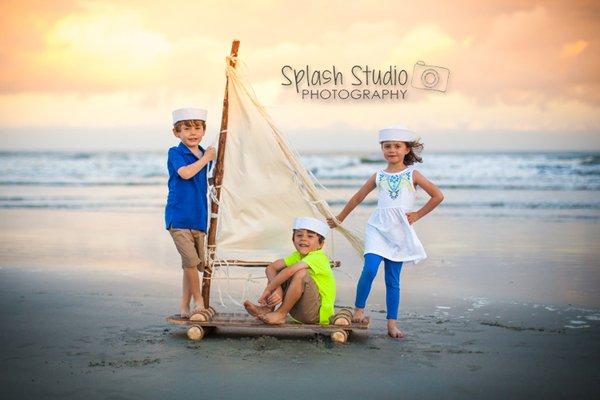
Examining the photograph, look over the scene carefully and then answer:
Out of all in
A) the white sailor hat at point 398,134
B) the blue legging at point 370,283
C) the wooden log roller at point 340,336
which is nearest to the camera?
the wooden log roller at point 340,336

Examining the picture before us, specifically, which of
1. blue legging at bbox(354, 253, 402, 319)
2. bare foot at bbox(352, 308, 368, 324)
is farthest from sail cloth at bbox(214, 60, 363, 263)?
bare foot at bbox(352, 308, 368, 324)

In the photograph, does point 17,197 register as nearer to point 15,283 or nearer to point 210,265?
point 15,283

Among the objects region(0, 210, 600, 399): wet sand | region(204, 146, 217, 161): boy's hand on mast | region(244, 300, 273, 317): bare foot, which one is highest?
region(204, 146, 217, 161): boy's hand on mast

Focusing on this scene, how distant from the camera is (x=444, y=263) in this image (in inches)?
392

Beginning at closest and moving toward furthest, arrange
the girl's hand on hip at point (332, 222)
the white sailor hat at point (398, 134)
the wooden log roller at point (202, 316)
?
the wooden log roller at point (202, 316), the white sailor hat at point (398, 134), the girl's hand on hip at point (332, 222)

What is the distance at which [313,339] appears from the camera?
19.7 ft

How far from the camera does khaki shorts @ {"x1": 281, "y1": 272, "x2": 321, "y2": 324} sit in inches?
232

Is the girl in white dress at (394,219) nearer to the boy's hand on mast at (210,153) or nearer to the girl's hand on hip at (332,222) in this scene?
the girl's hand on hip at (332,222)

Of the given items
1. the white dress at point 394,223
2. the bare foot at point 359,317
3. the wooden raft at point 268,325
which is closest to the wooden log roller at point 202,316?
the wooden raft at point 268,325

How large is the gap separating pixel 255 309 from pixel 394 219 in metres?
1.37

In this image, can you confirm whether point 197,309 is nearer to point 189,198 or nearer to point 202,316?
point 202,316

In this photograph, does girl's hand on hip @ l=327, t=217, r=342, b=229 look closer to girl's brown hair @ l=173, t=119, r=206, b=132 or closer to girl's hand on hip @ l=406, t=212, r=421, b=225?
girl's hand on hip @ l=406, t=212, r=421, b=225

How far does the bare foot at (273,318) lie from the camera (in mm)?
5879

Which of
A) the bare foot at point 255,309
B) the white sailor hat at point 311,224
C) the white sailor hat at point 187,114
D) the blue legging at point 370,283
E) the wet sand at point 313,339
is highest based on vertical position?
the white sailor hat at point 187,114
